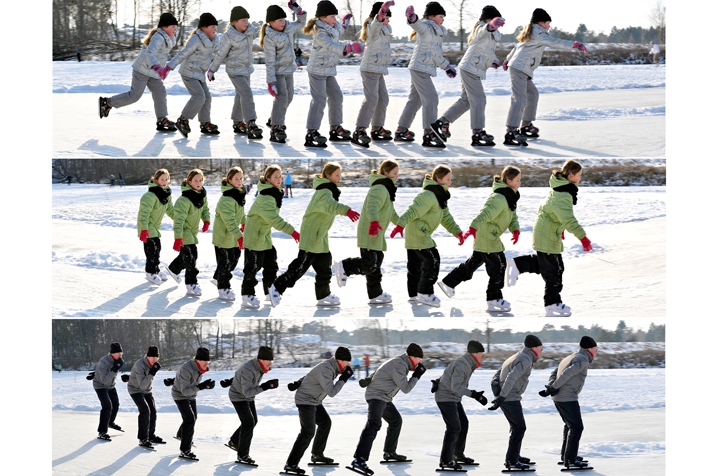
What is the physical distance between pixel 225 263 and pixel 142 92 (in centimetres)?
252

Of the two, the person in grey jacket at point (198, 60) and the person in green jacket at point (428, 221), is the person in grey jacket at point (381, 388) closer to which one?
the person in green jacket at point (428, 221)

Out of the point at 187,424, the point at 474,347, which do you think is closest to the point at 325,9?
the point at 474,347

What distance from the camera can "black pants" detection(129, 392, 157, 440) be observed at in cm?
1064

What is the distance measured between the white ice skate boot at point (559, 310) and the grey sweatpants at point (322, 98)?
3219 millimetres

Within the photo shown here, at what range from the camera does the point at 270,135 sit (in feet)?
38.8

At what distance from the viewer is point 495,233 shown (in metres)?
10.2

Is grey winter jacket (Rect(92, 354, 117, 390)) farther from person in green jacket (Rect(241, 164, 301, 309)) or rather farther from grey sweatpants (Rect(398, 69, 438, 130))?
grey sweatpants (Rect(398, 69, 438, 130))

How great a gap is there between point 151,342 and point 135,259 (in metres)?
1.01

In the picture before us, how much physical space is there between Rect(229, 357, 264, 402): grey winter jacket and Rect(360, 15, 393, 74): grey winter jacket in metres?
3.57

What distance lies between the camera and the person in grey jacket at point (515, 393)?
Result: 31.7 feet

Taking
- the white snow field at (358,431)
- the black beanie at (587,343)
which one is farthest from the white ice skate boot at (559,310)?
the white snow field at (358,431)

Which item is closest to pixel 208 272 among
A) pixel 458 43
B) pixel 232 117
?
pixel 232 117

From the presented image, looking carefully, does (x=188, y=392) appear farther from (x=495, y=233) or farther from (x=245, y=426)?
(x=495, y=233)

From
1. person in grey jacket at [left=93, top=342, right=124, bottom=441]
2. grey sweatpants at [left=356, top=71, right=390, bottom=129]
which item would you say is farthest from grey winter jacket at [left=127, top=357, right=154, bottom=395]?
grey sweatpants at [left=356, top=71, right=390, bottom=129]
